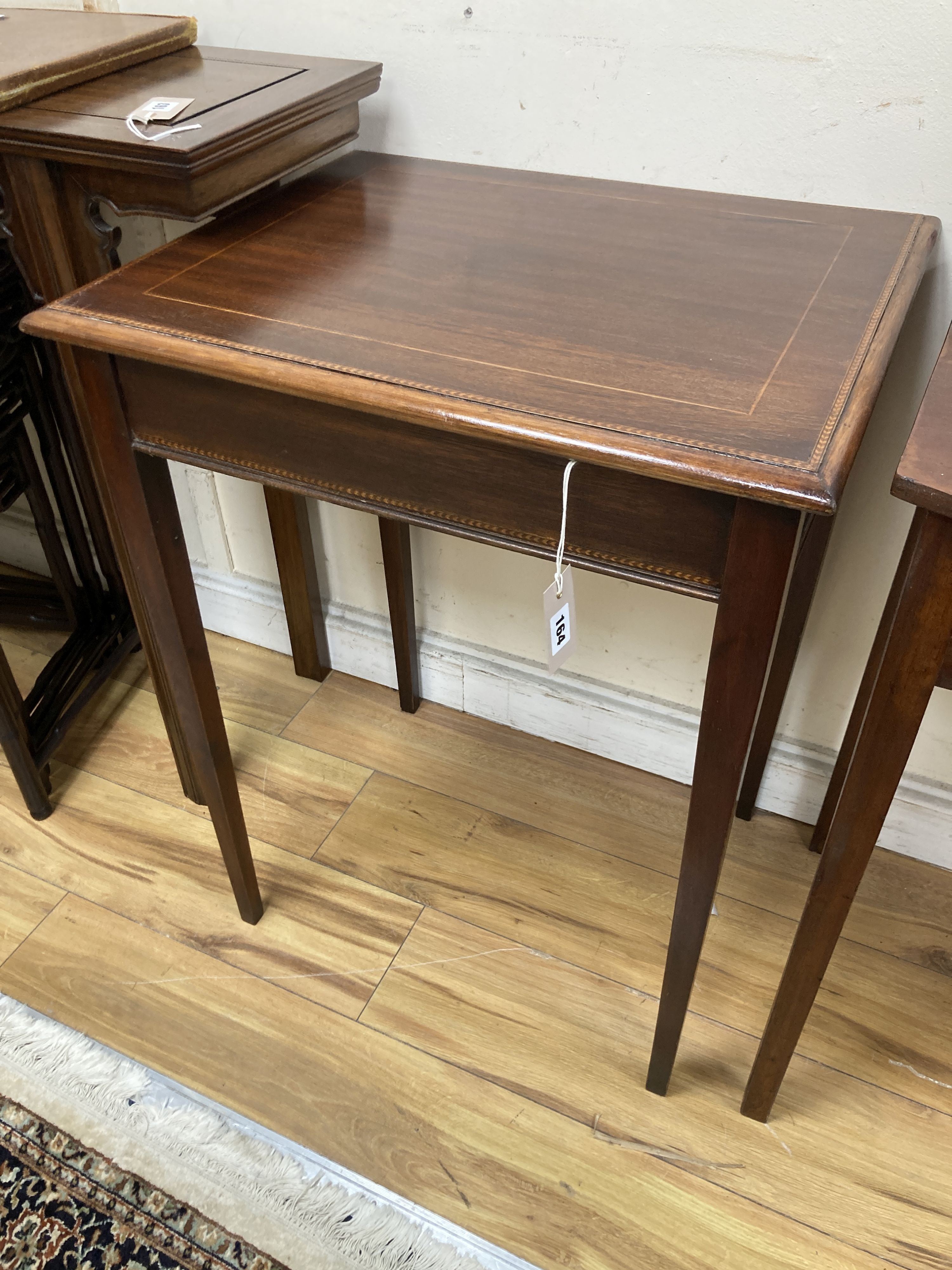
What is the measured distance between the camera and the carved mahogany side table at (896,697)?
2.10ft

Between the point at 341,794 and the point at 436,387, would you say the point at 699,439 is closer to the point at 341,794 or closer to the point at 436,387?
the point at 436,387

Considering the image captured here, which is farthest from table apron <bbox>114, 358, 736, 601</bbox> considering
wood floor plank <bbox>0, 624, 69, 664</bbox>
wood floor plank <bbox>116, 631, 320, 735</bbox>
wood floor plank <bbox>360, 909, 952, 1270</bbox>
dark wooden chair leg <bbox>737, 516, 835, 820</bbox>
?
wood floor plank <bbox>0, 624, 69, 664</bbox>

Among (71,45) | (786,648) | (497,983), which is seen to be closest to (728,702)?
(786,648)

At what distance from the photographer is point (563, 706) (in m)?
1.49

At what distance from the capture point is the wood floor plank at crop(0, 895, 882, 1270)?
0.98 metres

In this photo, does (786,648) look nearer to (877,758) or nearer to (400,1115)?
(877,758)

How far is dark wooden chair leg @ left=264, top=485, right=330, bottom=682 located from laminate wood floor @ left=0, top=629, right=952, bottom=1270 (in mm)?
93

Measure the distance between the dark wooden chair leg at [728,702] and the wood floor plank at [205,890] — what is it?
437 mm

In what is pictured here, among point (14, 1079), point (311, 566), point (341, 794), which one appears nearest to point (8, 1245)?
point (14, 1079)

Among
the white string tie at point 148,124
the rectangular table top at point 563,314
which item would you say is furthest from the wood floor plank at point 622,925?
the white string tie at point 148,124

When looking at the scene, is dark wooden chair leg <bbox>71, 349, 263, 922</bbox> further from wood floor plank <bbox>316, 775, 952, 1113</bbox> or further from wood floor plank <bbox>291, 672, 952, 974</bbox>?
wood floor plank <bbox>291, 672, 952, 974</bbox>

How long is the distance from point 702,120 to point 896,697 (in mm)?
655

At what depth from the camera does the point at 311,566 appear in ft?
5.01

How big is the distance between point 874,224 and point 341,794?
101 cm
